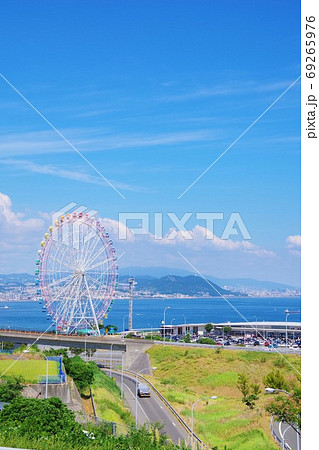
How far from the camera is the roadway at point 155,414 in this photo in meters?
11.9

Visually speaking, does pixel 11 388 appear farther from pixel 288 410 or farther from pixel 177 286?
pixel 177 286

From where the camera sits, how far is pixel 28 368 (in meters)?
13.9

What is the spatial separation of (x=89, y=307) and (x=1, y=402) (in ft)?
43.8

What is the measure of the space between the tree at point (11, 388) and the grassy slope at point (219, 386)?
3.57m

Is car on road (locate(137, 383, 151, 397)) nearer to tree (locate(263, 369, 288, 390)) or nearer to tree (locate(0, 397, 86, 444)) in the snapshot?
tree (locate(263, 369, 288, 390))

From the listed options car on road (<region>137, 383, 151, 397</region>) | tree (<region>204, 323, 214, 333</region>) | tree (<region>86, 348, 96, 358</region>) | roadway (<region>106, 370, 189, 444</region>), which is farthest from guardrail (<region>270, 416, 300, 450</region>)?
tree (<region>204, 323, 214, 333</region>)

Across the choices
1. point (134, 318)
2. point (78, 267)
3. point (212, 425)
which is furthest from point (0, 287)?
point (212, 425)

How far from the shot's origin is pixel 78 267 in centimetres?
2192

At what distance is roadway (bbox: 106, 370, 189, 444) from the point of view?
39.0ft

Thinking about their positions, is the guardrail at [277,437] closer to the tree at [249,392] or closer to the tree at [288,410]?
the tree at [288,410]

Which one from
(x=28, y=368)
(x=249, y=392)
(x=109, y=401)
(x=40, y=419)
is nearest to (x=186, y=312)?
(x=249, y=392)

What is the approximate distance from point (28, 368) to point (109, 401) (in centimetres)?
190
